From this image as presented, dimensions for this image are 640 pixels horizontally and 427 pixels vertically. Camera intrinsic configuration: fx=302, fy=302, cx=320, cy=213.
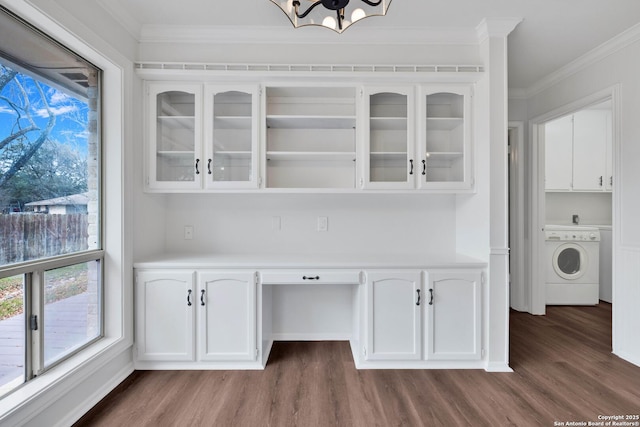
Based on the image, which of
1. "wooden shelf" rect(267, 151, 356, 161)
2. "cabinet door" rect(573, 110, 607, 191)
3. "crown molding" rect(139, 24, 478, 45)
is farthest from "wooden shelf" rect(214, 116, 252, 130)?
"cabinet door" rect(573, 110, 607, 191)

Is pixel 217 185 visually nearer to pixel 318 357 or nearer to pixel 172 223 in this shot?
pixel 172 223

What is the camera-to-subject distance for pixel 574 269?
369 cm

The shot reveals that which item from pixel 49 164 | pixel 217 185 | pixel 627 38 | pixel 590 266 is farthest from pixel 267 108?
pixel 590 266

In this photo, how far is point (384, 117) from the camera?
7.71ft

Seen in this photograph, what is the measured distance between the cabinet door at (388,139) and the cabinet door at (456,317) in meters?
0.81

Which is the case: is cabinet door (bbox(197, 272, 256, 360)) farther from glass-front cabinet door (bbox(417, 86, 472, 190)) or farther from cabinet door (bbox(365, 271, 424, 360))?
glass-front cabinet door (bbox(417, 86, 472, 190))

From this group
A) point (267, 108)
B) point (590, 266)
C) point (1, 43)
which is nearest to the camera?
point (1, 43)

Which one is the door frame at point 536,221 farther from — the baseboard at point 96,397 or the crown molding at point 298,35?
the baseboard at point 96,397

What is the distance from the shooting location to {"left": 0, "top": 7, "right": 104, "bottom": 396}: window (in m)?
1.48

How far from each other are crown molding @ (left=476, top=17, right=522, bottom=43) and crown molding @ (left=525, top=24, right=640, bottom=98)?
3.15 ft

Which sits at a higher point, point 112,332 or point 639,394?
point 112,332

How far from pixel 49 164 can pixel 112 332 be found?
118cm

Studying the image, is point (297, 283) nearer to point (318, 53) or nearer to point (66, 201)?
point (66, 201)

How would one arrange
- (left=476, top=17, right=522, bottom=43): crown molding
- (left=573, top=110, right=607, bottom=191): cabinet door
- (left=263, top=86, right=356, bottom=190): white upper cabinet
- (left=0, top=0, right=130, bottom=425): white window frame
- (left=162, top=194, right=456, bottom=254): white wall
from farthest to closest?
(left=573, top=110, right=607, bottom=191): cabinet door, (left=162, top=194, right=456, bottom=254): white wall, (left=263, top=86, right=356, bottom=190): white upper cabinet, (left=476, top=17, right=522, bottom=43): crown molding, (left=0, top=0, right=130, bottom=425): white window frame
